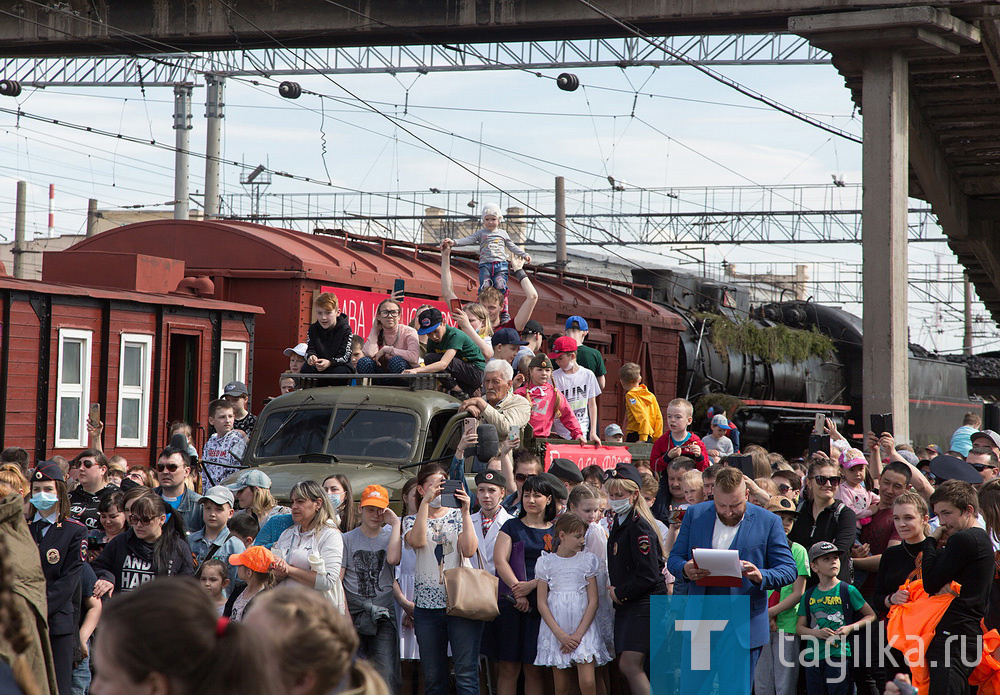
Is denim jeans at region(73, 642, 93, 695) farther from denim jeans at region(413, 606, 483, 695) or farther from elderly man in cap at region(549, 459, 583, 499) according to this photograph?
elderly man in cap at region(549, 459, 583, 499)

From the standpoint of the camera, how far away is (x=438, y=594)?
791 centimetres

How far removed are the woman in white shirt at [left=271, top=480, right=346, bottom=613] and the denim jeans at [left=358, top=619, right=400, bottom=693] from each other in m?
0.56

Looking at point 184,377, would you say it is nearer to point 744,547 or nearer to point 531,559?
point 531,559

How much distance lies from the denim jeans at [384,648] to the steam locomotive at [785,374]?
15.2 m

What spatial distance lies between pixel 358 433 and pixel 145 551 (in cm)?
297

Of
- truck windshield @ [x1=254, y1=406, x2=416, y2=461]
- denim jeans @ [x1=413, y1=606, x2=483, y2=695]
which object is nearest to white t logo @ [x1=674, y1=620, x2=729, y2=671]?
denim jeans @ [x1=413, y1=606, x2=483, y2=695]

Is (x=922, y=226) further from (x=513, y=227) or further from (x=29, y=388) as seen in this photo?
(x=29, y=388)

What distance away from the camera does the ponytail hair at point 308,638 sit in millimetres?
2945

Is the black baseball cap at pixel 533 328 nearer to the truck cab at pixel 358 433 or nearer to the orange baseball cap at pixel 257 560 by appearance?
the truck cab at pixel 358 433

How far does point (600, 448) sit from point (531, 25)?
8.87 metres

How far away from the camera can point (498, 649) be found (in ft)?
26.5

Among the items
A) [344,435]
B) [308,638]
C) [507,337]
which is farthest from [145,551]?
[308,638]

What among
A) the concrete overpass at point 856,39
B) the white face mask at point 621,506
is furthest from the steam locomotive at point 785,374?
the white face mask at point 621,506

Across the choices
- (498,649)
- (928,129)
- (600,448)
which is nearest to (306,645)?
(498,649)
